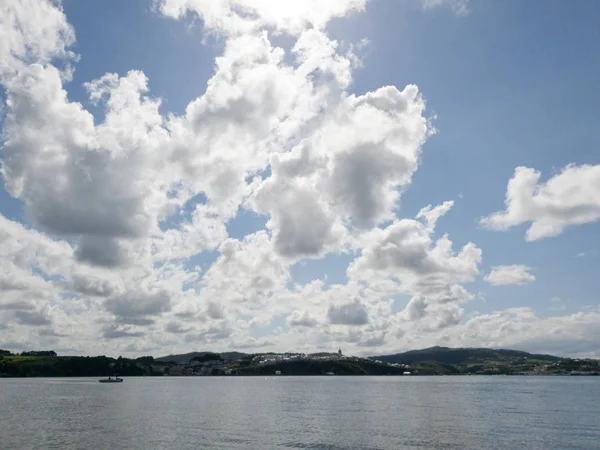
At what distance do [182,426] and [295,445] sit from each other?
32817mm

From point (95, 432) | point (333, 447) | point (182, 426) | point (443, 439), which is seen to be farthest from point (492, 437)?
point (95, 432)

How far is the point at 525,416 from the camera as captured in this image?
124m

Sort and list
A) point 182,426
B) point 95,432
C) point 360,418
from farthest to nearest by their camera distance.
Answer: point 360,418
point 182,426
point 95,432

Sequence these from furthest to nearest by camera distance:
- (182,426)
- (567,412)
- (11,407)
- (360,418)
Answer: (11,407)
(567,412)
(360,418)
(182,426)

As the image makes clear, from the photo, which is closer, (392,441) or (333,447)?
(333,447)

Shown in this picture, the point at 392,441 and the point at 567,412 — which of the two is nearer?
the point at 392,441

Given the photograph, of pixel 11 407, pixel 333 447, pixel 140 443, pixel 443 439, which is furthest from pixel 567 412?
pixel 11 407

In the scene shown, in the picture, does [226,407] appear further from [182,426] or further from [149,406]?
[182,426]

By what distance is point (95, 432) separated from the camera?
97.0 meters

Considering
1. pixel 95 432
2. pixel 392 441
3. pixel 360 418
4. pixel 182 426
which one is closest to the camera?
pixel 392 441

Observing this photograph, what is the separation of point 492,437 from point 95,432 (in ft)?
240

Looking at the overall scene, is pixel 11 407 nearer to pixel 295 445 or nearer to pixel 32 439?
pixel 32 439

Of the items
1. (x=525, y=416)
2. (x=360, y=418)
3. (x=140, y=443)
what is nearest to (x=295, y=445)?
(x=140, y=443)

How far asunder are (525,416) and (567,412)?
2027 centimetres
